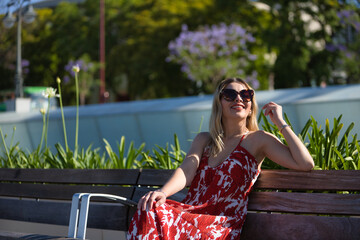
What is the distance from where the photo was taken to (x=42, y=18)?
4212cm

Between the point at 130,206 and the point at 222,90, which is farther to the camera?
the point at 130,206

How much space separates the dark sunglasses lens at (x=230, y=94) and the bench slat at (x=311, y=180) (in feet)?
1.54

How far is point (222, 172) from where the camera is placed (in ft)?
12.4

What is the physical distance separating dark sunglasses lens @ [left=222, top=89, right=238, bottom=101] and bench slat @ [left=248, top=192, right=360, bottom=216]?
573 millimetres

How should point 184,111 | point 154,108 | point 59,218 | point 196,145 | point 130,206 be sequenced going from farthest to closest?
point 154,108 → point 184,111 → point 59,218 → point 130,206 → point 196,145

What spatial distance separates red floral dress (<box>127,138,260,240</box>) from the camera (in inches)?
138

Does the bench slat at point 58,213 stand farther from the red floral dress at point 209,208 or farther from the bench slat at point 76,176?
the red floral dress at point 209,208

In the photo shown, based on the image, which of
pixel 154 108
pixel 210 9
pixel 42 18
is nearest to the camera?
pixel 154 108

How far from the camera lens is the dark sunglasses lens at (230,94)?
3850mm

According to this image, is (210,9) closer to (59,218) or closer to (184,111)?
(184,111)

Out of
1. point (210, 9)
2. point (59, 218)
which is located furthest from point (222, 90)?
point (210, 9)

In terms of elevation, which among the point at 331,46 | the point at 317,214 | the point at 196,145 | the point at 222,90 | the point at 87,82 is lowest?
the point at 87,82

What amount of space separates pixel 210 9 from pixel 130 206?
3355 centimetres

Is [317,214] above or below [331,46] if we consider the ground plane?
above
